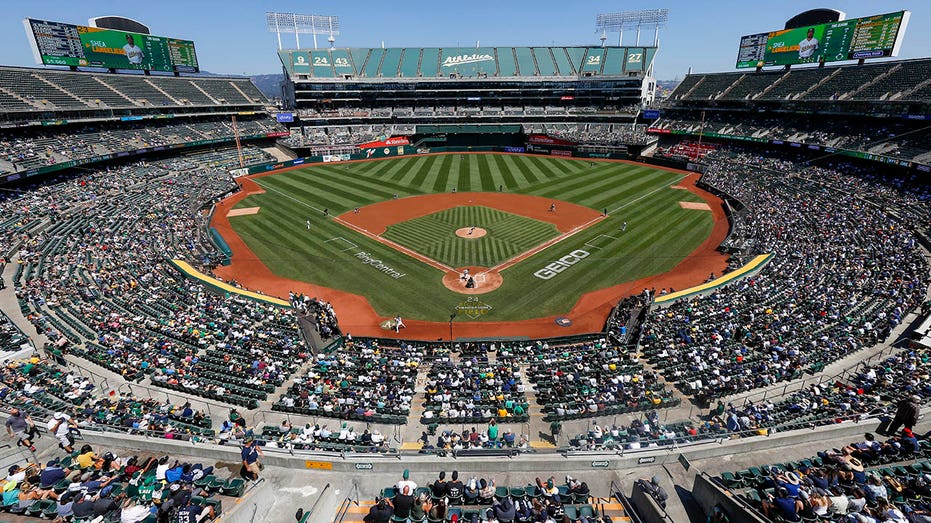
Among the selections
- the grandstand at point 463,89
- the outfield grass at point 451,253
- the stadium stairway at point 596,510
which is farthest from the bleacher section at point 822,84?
the stadium stairway at point 596,510

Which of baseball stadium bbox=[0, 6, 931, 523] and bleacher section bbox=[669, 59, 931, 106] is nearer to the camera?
baseball stadium bbox=[0, 6, 931, 523]

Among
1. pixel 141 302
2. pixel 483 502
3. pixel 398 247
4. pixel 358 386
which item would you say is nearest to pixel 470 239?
pixel 398 247

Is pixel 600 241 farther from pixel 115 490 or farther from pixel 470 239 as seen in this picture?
pixel 115 490

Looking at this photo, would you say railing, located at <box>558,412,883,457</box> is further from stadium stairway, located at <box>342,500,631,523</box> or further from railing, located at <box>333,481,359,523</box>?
railing, located at <box>333,481,359,523</box>

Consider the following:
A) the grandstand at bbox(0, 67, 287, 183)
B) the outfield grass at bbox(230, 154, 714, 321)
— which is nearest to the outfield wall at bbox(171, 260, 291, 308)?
the outfield grass at bbox(230, 154, 714, 321)

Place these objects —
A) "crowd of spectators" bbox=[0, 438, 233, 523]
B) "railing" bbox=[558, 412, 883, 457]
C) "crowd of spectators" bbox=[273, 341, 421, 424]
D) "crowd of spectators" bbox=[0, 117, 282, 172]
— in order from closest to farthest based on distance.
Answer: "crowd of spectators" bbox=[0, 438, 233, 523] → "railing" bbox=[558, 412, 883, 457] → "crowd of spectators" bbox=[273, 341, 421, 424] → "crowd of spectators" bbox=[0, 117, 282, 172]

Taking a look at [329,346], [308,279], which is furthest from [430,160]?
[329,346]
